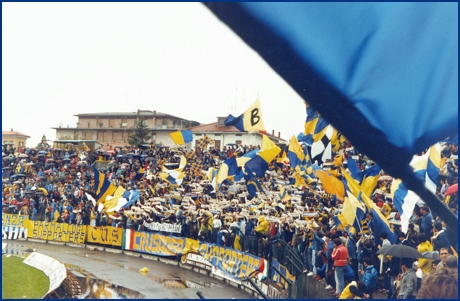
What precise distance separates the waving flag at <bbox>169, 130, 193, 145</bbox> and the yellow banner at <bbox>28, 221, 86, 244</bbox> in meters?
4.66

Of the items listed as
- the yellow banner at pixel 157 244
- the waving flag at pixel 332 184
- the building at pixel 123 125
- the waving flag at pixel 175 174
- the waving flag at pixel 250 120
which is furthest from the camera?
the yellow banner at pixel 157 244

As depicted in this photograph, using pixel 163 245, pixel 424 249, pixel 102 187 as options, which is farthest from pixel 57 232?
pixel 424 249

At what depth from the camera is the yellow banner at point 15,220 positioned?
1323cm

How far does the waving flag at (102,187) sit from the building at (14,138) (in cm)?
206

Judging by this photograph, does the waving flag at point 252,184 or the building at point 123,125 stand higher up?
the building at point 123,125

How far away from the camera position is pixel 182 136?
12062 millimetres

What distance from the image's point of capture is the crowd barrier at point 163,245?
10.2 m

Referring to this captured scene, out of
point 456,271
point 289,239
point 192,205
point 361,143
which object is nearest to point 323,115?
point 361,143

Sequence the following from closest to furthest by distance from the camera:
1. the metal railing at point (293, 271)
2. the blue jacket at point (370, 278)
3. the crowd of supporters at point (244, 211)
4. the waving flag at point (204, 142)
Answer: the blue jacket at point (370, 278) < the crowd of supporters at point (244, 211) < the metal railing at point (293, 271) < the waving flag at point (204, 142)

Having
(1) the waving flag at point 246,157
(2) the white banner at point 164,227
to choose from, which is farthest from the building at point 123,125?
(2) the white banner at point 164,227

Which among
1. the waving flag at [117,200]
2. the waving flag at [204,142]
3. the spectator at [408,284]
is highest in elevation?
the waving flag at [204,142]

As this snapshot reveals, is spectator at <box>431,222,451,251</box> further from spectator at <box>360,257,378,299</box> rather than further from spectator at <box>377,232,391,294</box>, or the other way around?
spectator at <box>360,257,378,299</box>

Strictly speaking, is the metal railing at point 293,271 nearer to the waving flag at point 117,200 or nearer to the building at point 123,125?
the building at point 123,125

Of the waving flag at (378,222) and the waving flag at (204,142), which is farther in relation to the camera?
the waving flag at (204,142)
